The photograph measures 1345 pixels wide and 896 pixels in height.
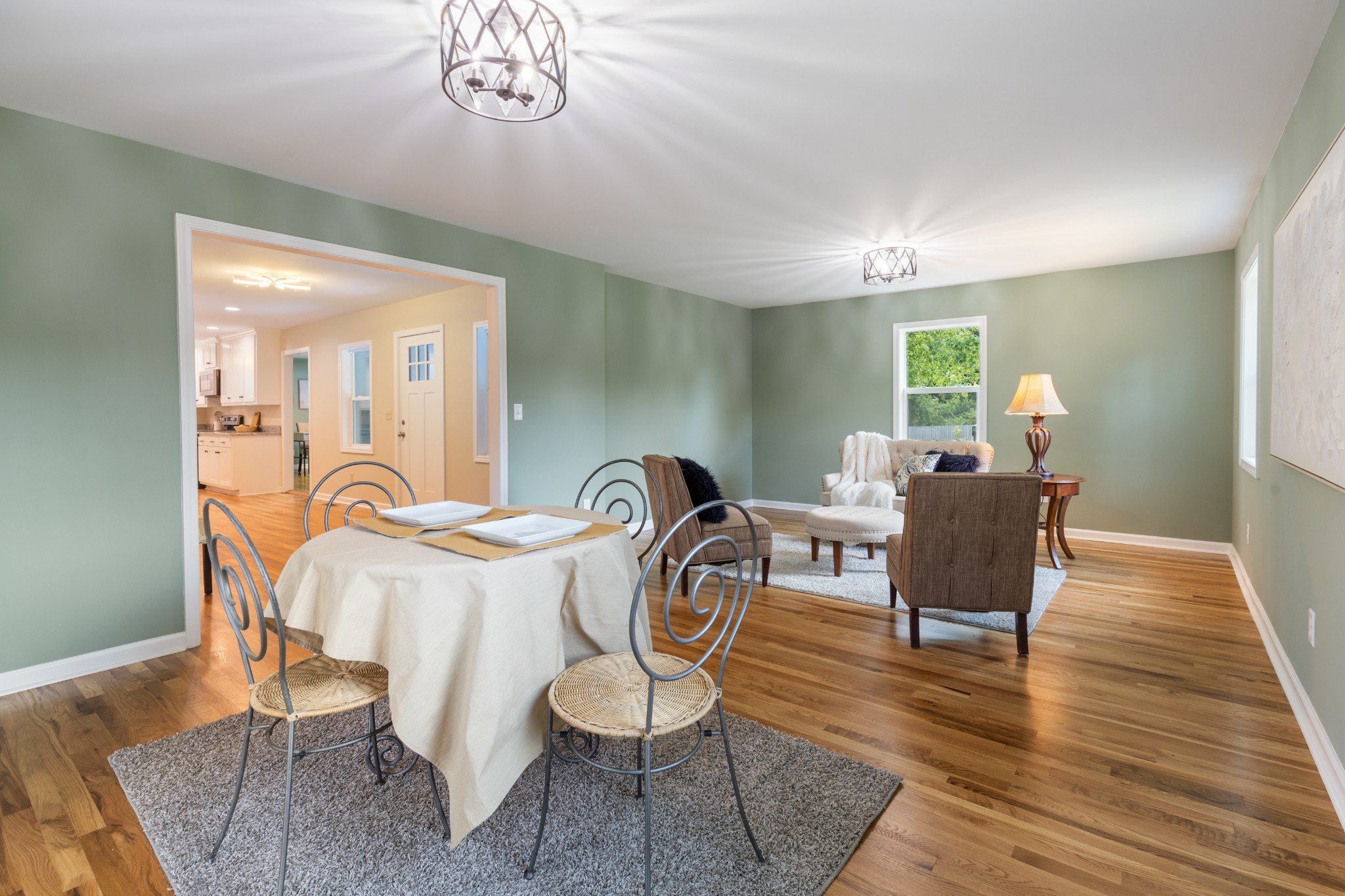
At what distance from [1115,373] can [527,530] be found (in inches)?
222

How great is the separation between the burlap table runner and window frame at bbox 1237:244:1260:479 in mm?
3714

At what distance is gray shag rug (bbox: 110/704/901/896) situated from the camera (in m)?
1.63

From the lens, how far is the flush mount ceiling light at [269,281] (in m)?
5.84

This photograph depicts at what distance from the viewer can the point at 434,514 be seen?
87.4 inches

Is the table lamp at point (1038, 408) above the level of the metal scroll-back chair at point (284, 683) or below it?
above

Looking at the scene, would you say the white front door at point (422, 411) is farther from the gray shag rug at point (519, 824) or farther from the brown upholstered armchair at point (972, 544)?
the brown upholstered armchair at point (972, 544)

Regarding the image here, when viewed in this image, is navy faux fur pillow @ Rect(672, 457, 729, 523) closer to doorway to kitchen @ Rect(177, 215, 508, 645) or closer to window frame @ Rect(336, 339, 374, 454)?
doorway to kitchen @ Rect(177, 215, 508, 645)

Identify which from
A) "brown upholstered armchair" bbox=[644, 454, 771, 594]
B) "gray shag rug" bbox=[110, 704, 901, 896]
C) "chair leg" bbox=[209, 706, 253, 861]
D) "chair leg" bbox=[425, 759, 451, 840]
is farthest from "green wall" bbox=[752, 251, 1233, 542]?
"chair leg" bbox=[209, 706, 253, 861]

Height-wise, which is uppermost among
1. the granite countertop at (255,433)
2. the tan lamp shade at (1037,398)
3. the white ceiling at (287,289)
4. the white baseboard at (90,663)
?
the white ceiling at (287,289)

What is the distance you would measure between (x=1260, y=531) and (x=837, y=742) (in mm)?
2950

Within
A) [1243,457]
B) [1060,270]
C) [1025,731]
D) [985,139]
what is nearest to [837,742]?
[1025,731]

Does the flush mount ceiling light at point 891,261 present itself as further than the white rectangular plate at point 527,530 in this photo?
Yes

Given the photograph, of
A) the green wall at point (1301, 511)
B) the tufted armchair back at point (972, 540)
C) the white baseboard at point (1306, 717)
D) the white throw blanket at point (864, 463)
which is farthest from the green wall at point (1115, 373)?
the tufted armchair back at point (972, 540)

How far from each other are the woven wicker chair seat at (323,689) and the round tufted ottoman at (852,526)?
328cm
